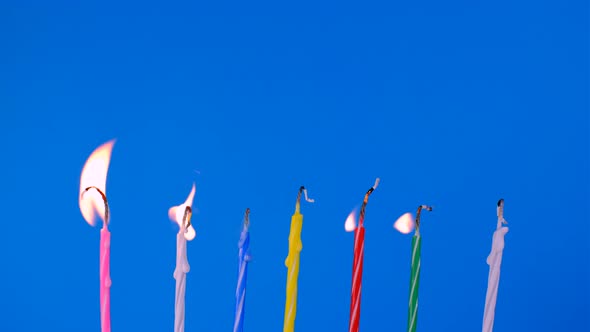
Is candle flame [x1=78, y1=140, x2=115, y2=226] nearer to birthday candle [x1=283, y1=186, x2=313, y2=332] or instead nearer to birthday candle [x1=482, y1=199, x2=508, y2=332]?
birthday candle [x1=283, y1=186, x2=313, y2=332]

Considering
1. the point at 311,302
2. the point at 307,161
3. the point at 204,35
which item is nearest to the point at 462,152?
the point at 307,161

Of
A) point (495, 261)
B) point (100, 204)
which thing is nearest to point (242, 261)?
point (100, 204)

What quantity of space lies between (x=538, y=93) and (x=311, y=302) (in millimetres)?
911

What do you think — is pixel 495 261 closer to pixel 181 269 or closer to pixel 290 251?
pixel 290 251

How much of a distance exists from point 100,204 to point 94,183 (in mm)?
37

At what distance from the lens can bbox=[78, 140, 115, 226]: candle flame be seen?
1077 millimetres

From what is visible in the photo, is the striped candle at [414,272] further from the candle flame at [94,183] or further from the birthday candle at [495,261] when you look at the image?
the candle flame at [94,183]

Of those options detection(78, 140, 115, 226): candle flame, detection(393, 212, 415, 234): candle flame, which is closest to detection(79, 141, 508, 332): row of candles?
detection(78, 140, 115, 226): candle flame

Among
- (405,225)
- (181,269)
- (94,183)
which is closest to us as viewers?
(181,269)

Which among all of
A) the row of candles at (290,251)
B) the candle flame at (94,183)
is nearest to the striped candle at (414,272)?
the row of candles at (290,251)

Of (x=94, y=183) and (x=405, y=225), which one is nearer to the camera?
(x=94, y=183)

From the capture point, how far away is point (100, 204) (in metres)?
1.08

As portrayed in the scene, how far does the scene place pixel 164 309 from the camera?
2496 mm

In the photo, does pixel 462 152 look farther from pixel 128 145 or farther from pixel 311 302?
pixel 128 145
